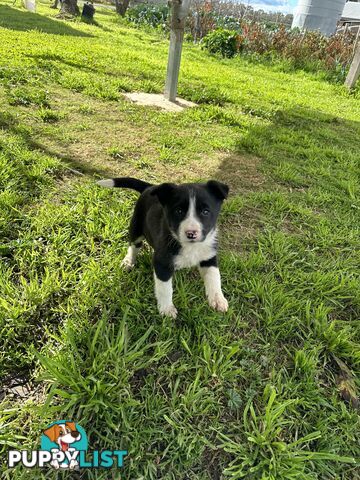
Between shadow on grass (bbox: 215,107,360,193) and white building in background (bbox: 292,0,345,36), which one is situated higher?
white building in background (bbox: 292,0,345,36)

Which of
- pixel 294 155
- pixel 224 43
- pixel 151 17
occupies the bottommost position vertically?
pixel 294 155

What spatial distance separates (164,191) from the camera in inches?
85.4

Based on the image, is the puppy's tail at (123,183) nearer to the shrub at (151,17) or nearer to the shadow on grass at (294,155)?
the shadow on grass at (294,155)

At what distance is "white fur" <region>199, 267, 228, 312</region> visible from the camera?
2324 mm

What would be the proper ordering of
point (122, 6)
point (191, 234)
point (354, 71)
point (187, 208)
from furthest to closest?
1. point (122, 6)
2. point (354, 71)
3. point (187, 208)
4. point (191, 234)

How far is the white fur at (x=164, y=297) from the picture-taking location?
2182 millimetres

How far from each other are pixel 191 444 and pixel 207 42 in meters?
13.7

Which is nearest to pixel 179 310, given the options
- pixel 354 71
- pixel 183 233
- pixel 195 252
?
pixel 195 252

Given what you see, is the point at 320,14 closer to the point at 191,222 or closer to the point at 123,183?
the point at 123,183

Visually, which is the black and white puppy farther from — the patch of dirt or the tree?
the tree

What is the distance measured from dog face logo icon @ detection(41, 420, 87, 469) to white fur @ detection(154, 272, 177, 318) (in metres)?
0.85

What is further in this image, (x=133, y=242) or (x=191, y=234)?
(x=133, y=242)

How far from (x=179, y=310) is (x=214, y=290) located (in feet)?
0.95

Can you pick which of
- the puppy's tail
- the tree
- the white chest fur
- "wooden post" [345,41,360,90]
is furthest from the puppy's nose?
the tree
